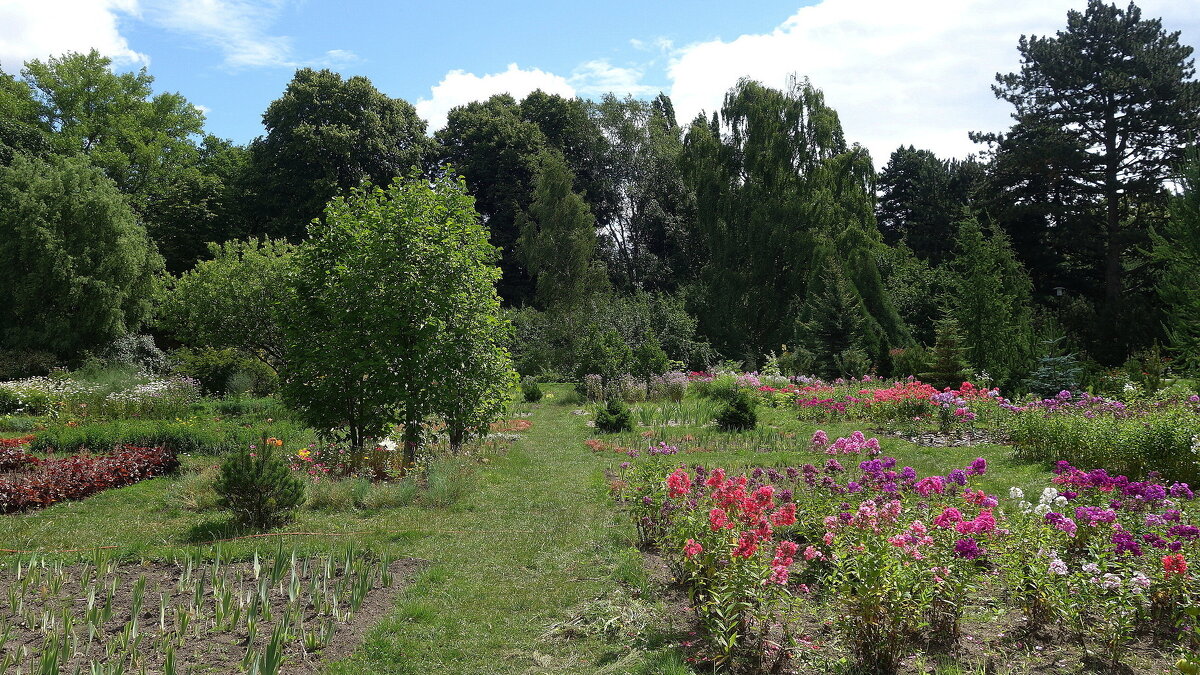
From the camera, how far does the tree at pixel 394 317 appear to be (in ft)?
27.8

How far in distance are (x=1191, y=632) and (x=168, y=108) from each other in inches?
1596

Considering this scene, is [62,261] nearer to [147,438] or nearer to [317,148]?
[317,148]

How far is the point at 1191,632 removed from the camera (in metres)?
3.32

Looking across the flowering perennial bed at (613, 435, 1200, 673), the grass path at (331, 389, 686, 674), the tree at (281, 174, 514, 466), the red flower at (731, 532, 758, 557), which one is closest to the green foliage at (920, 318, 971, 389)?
the grass path at (331, 389, 686, 674)

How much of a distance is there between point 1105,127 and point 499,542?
26.4 metres

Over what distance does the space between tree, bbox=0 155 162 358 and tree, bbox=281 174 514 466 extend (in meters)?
16.4

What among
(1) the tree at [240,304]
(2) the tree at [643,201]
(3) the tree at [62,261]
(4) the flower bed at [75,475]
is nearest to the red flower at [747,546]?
(4) the flower bed at [75,475]

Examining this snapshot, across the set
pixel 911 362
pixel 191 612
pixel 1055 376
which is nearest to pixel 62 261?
pixel 191 612

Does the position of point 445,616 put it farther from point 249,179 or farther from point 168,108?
point 168,108

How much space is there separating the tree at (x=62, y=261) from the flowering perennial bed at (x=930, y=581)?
23.0 metres

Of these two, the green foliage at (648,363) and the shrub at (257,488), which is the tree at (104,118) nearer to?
the green foliage at (648,363)

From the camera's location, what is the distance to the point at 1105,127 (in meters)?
23.9

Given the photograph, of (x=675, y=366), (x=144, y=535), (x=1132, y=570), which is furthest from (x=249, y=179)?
(x=1132, y=570)

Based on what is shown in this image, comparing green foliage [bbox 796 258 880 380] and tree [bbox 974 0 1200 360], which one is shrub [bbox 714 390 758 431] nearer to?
green foliage [bbox 796 258 880 380]
